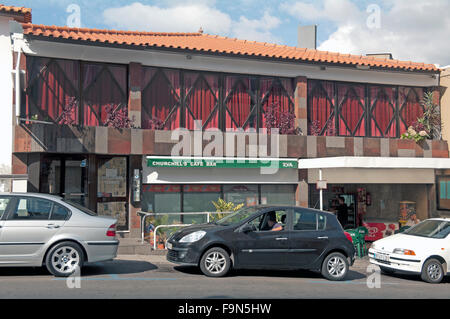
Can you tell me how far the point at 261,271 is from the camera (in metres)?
11.5

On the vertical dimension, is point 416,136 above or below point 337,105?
below

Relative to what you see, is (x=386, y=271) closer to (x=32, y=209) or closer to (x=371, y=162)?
(x=371, y=162)

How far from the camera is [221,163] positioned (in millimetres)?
16125

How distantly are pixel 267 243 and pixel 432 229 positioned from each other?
16.0 ft

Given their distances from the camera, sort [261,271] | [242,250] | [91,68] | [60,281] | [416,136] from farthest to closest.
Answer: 1. [416,136]
2. [91,68]
3. [261,271]
4. [242,250]
5. [60,281]

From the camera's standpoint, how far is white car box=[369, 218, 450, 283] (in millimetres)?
11461

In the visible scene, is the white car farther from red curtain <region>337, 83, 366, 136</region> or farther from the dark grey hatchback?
red curtain <region>337, 83, 366, 136</region>

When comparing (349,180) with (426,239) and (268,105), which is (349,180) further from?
(426,239)

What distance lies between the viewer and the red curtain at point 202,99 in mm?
16688

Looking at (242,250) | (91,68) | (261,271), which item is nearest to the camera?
(242,250)

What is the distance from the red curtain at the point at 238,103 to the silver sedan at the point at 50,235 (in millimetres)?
8427

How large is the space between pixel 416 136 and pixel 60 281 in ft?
48.3

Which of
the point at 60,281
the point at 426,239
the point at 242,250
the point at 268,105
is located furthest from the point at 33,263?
the point at 268,105

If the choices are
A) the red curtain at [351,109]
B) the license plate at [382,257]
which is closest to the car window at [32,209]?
the license plate at [382,257]
